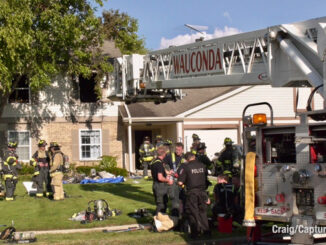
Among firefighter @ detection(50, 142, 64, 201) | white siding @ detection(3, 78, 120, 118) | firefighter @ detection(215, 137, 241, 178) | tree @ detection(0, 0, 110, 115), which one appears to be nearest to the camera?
firefighter @ detection(215, 137, 241, 178)

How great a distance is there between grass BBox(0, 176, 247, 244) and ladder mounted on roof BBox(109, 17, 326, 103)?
278 centimetres

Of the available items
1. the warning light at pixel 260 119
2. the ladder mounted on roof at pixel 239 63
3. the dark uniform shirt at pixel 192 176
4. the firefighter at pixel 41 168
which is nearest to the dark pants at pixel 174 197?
the dark uniform shirt at pixel 192 176

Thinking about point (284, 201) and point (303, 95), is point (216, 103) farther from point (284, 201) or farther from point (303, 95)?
point (284, 201)

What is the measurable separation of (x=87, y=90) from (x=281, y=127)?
18023 millimetres

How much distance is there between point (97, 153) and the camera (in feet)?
79.8

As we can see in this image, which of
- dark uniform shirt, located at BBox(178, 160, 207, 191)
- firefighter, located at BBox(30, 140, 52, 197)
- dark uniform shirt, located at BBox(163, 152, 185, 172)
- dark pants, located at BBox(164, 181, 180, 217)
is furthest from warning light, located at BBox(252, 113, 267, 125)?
firefighter, located at BBox(30, 140, 52, 197)

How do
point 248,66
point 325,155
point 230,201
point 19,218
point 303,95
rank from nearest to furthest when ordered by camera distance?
point 325,155 < point 248,66 < point 230,201 < point 19,218 < point 303,95

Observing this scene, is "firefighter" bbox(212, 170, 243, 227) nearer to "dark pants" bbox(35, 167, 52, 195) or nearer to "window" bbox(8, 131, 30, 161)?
"dark pants" bbox(35, 167, 52, 195)

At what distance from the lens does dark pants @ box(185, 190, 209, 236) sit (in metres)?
9.35

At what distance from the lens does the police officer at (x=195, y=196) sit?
938cm

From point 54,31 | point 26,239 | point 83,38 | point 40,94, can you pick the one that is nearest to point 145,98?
point 26,239

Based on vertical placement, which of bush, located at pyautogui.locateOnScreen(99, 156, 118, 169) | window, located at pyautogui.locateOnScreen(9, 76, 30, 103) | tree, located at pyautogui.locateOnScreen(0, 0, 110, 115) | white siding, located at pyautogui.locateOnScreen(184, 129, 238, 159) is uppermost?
tree, located at pyautogui.locateOnScreen(0, 0, 110, 115)

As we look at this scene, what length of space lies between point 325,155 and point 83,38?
1650 cm

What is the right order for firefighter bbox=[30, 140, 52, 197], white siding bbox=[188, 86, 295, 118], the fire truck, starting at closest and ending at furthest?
1. the fire truck
2. firefighter bbox=[30, 140, 52, 197]
3. white siding bbox=[188, 86, 295, 118]
